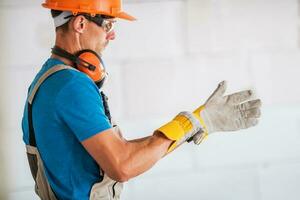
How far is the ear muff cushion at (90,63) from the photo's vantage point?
1.48 metres

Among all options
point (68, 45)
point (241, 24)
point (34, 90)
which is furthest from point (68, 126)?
point (241, 24)

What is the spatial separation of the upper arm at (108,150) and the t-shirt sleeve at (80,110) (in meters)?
0.02

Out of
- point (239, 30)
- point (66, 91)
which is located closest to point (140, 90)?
point (239, 30)

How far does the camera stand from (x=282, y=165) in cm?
279

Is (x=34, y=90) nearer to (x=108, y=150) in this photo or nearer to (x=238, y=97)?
(x=108, y=150)

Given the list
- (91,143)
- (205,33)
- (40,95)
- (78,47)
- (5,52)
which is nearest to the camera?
(91,143)

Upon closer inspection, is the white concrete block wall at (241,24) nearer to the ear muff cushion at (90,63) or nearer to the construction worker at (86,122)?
the construction worker at (86,122)

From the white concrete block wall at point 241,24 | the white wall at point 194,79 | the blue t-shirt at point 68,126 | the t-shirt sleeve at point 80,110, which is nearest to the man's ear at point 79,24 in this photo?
the blue t-shirt at point 68,126

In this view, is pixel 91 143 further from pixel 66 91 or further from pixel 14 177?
pixel 14 177

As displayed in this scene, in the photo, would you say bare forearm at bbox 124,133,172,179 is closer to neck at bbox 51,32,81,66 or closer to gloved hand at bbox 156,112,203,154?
gloved hand at bbox 156,112,203,154

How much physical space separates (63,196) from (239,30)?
168cm

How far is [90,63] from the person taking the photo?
4.88ft

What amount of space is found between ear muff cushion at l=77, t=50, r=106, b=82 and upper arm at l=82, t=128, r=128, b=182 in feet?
1.00

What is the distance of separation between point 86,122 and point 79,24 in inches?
15.3
